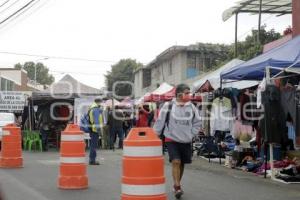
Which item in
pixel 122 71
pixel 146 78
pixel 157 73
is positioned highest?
pixel 122 71

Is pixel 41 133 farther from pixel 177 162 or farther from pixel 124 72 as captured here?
pixel 124 72

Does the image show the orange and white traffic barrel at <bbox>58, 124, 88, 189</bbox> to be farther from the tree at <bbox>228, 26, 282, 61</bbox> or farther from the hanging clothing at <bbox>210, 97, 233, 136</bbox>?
the tree at <bbox>228, 26, 282, 61</bbox>

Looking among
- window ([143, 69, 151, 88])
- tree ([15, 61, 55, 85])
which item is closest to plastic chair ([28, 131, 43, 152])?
window ([143, 69, 151, 88])

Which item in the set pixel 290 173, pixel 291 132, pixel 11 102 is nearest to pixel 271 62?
pixel 291 132

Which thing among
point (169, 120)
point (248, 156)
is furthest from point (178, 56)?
point (169, 120)

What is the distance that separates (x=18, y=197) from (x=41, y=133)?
14.0 m

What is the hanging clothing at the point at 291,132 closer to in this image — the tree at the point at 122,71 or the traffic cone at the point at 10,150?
the traffic cone at the point at 10,150

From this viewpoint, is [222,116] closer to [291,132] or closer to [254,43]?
[291,132]

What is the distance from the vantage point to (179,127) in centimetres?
939

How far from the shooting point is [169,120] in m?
9.44

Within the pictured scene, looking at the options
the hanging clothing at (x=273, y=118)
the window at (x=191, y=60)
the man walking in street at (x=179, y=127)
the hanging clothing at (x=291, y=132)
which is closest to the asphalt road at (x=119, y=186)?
the man walking in street at (x=179, y=127)

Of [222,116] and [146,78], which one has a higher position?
[146,78]

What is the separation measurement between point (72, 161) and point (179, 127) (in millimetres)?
2255

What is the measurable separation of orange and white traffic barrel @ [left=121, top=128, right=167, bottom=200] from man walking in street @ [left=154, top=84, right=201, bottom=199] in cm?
275
